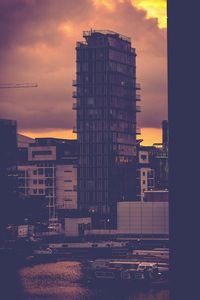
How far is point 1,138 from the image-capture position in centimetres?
8650

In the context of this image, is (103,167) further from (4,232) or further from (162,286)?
(162,286)

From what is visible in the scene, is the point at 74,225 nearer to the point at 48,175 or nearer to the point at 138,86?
the point at 48,175

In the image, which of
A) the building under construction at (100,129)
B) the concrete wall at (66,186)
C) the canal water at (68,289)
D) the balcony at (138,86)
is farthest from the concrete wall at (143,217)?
the canal water at (68,289)

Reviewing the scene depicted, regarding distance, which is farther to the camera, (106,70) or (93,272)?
(106,70)

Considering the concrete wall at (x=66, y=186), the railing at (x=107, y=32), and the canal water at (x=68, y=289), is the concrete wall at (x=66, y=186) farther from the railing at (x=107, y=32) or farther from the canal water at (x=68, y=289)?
the canal water at (x=68, y=289)

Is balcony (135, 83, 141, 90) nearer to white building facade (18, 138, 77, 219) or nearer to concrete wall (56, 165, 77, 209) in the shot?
white building facade (18, 138, 77, 219)

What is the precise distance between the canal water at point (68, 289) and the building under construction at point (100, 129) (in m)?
22.9

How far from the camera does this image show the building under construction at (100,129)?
8075 cm

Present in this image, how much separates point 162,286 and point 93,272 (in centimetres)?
537

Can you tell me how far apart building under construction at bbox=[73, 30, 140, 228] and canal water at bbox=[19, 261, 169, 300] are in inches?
904

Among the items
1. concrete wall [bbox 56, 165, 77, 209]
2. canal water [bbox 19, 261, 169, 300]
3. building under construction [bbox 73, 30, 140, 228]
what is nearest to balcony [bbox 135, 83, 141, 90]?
building under construction [bbox 73, 30, 140, 228]

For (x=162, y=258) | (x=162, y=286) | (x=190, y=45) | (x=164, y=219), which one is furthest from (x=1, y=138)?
(x=190, y=45)

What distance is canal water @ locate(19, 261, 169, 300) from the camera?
153 feet

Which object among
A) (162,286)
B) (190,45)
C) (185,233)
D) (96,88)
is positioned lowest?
(162,286)
